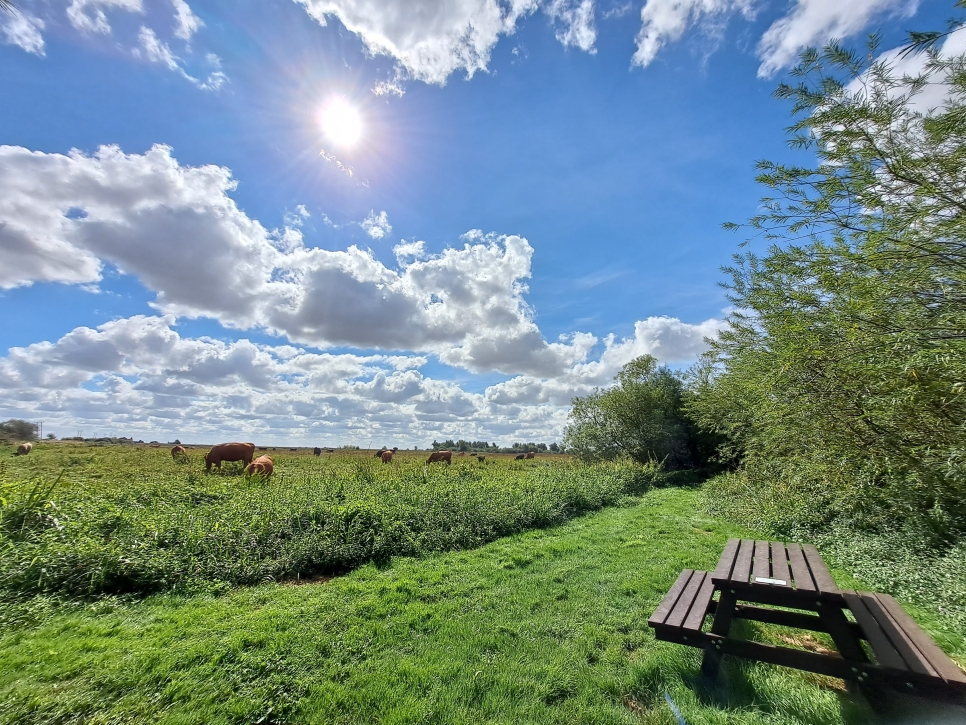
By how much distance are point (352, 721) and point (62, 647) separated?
9.19 ft

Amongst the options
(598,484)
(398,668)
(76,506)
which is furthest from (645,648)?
(598,484)

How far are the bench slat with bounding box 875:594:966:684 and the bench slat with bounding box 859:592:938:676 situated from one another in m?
0.03

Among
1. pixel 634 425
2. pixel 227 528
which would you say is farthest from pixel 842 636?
pixel 634 425

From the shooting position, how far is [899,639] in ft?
8.58

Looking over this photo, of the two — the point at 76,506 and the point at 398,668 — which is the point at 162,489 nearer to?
the point at 76,506

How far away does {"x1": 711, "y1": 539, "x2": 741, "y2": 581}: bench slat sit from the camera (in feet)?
9.96

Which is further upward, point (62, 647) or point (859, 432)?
point (859, 432)

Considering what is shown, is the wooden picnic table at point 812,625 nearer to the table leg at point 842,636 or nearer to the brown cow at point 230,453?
the table leg at point 842,636

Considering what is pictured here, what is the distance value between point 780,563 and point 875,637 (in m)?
0.76

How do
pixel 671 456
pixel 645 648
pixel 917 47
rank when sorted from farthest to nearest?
pixel 671 456 < pixel 645 648 < pixel 917 47

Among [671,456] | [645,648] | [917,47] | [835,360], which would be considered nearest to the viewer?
[917,47]

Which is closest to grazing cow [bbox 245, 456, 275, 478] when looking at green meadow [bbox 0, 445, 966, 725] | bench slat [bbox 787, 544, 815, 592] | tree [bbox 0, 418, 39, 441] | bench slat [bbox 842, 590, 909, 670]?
green meadow [bbox 0, 445, 966, 725]

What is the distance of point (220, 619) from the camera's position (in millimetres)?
4078

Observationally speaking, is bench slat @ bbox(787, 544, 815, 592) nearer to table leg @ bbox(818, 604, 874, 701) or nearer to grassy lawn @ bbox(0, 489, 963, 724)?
table leg @ bbox(818, 604, 874, 701)
